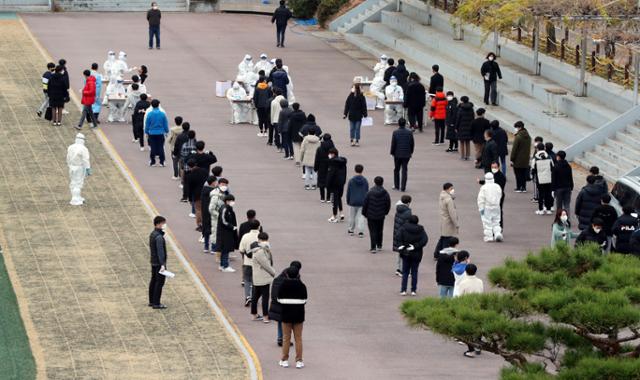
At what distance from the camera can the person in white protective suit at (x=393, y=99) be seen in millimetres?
40062

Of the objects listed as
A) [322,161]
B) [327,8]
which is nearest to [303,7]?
[327,8]

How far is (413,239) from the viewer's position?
2561cm

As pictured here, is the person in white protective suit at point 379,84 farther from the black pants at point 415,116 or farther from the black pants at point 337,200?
the black pants at point 337,200

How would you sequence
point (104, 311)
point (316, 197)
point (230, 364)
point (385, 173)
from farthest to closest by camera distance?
point (385, 173) < point (316, 197) < point (104, 311) < point (230, 364)

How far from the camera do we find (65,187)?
3316 centimetres

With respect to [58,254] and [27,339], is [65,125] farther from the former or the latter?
[27,339]

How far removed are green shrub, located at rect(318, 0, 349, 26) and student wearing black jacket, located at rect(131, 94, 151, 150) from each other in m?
19.6

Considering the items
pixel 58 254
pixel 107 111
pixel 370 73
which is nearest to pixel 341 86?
pixel 370 73

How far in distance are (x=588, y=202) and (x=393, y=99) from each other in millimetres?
12056

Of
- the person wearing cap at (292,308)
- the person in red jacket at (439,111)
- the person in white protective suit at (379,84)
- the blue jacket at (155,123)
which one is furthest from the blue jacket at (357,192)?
the person in white protective suit at (379,84)

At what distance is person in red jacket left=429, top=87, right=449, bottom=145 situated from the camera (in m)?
37.6

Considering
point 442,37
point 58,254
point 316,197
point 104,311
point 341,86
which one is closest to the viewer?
point 104,311

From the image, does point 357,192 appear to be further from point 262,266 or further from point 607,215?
point 262,266

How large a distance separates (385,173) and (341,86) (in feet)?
35.2
